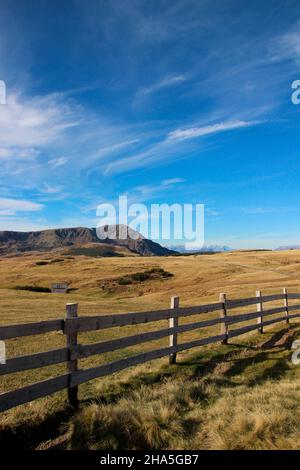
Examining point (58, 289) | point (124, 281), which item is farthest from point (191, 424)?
point (124, 281)

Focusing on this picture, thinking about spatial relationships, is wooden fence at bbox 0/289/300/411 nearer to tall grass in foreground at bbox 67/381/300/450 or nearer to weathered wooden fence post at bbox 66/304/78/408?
weathered wooden fence post at bbox 66/304/78/408

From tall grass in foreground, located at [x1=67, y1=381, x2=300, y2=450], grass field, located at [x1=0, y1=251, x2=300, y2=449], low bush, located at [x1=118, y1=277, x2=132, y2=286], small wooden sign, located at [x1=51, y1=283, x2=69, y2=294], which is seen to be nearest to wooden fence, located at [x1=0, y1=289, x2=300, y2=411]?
grass field, located at [x1=0, y1=251, x2=300, y2=449]

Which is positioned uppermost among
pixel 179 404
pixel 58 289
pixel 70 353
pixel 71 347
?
pixel 71 347

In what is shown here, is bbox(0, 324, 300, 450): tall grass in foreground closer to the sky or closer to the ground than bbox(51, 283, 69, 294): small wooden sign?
closer to the sky

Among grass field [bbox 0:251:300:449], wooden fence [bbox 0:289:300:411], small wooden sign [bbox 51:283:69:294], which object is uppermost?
wooden fence [bbox 0:289:300:411]

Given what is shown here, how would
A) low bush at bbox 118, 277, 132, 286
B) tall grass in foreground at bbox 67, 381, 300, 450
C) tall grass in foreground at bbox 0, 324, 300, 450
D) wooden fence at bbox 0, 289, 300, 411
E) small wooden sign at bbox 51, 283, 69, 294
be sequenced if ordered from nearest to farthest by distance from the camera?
1. tall grass in foreground at bbox 67, 381, 300, 450
2. tall grass in foreground at bbox 0, 324, 300, 450
3. wooden fence at bbox 0, 289, 300, 411
4. small wooden sign at bbox 51, 283, 69, 294
5. low bush at bbox 118, 277, 132, 286

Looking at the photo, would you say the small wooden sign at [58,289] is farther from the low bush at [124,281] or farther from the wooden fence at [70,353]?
the wooden fence at [70,353]

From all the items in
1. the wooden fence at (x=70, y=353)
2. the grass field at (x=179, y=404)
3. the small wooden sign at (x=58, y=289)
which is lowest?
the small wooden sign at (x=58, y=289)

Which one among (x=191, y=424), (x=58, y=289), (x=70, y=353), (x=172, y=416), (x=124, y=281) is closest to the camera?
(x=191, y=424)

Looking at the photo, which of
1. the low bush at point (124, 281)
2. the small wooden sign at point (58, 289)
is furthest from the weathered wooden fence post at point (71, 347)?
the low bush at point (124, 281)

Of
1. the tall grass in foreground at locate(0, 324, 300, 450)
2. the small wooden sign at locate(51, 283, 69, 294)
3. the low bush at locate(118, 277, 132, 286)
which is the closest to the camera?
the tall grass in foreground at locate(0, 324, 300, 450)

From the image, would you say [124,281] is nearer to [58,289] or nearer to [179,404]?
A: [58,289]
